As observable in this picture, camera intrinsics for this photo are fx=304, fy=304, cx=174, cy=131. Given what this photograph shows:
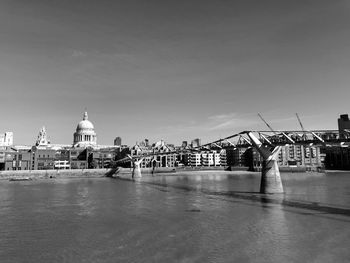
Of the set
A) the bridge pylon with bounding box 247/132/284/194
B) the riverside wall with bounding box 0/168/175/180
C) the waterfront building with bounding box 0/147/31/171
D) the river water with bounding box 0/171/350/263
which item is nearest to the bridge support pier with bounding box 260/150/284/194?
the bridge pylon with bounding box 247/132/284/194

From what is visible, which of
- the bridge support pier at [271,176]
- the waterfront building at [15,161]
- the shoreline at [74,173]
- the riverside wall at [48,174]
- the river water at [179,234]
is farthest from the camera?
the waterfront building at [15,161]

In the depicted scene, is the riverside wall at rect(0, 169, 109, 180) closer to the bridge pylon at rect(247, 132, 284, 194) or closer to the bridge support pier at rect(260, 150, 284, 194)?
the bridge pylon at rect(247, 132, 284, 194)

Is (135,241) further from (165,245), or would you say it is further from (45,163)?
(45,163)

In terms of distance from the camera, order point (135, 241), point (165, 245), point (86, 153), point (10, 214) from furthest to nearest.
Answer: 1. point (86, 153)
2. point (10, 214)
3. point (135, 241)
4. point (165, 245)

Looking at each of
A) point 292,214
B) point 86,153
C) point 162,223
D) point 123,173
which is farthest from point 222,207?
point 86,153

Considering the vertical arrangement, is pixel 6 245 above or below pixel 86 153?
below

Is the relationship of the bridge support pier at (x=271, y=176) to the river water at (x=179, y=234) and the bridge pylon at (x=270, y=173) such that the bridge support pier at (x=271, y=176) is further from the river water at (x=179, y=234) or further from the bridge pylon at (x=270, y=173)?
the river water at (x=179, y=234)

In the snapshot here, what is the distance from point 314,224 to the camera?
89.9ft

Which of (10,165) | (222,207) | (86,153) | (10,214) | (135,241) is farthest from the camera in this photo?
(86,153)

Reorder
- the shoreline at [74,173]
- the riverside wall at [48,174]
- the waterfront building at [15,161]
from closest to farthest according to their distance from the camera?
the riverside wall at [48,174] → the shoreline at [74,173] → the waterfront building at [15,161]

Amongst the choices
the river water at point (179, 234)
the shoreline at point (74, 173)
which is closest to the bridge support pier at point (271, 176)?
the river water at point (179, 234)

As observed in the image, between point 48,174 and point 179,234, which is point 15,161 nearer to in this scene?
point 48,174

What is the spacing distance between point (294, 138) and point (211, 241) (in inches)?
1533

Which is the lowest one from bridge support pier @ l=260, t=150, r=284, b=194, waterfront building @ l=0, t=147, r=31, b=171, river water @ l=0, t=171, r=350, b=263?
river water @ l=0, t=171, r=350, b=263
